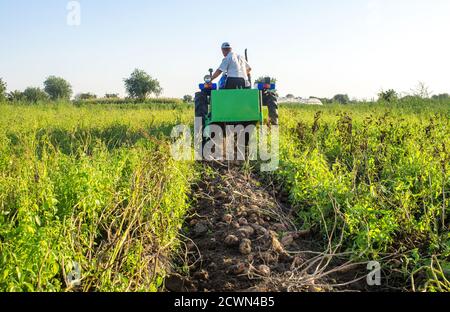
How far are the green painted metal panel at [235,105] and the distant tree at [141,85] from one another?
147ft

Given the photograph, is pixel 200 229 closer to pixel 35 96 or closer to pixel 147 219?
pixel 147 219

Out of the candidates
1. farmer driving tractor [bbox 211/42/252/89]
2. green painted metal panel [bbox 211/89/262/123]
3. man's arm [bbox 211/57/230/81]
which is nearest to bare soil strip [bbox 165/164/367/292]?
green painted metal panel [bbox 211/89/262/123]

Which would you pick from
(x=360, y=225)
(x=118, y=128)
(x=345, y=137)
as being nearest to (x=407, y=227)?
(x=360, y=225)

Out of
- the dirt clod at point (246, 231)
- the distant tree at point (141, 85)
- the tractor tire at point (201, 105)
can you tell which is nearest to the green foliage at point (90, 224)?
the dirt clod at point (246, 231)

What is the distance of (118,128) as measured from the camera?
9.48 m

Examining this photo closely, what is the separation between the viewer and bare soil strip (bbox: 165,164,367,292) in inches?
118

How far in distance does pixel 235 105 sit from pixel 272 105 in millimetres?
1338

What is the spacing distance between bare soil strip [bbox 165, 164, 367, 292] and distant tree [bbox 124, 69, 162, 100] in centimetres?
4732

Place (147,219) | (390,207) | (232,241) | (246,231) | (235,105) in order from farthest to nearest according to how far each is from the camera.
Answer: (235,105) < (390,207) < (246,231) < (232,241) < (147,219)

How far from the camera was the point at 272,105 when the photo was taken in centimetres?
802

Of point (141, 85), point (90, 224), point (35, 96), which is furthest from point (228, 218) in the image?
point (141, 85)

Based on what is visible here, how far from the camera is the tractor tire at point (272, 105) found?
798 cm

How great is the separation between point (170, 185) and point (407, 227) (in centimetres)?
200
